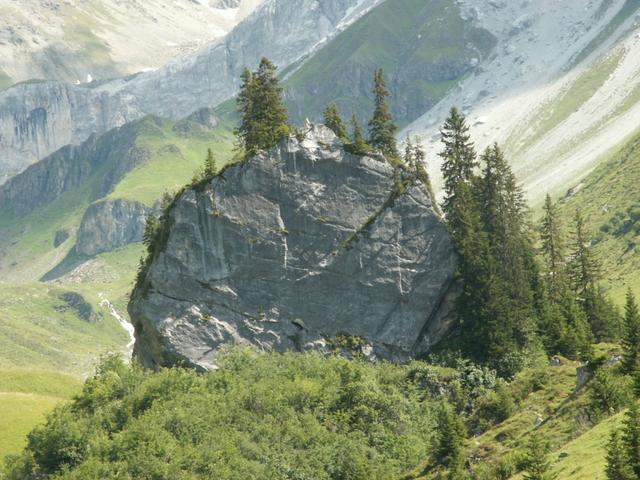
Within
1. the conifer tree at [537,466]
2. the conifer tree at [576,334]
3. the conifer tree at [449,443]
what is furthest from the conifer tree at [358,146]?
the conifer tree at [537,466]

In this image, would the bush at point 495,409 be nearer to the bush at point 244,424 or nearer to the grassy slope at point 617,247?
the bush at point 244,424

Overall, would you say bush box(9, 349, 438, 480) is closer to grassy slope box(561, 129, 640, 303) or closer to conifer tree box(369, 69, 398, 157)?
conifer tree box(369, 69, 398, 157)

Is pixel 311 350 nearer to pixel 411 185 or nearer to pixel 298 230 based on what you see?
pixel 298 230

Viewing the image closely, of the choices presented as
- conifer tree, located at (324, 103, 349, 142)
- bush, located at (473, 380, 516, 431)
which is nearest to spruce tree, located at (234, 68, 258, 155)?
conifer tree, located at (324, 103, 349, 142)

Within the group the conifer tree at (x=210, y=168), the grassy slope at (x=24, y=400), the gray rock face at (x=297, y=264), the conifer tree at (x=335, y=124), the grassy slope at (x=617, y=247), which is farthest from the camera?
the grassy slope at (x=617, y=247)

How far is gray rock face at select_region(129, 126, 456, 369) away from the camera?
3652 inches

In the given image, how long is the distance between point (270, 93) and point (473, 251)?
2936 cm

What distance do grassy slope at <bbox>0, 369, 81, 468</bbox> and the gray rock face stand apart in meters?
18.0

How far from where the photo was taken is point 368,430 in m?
76.8

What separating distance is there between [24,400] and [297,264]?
45868 millimetres

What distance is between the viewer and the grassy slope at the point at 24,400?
339 ft

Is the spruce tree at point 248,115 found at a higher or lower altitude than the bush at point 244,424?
higher

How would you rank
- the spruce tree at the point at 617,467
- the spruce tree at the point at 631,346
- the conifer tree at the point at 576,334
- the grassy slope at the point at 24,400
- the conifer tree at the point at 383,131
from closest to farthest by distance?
the spruce tree at the point at 617,467 → the spruce tree at the point at 631,346 → the conifer tree at the point at 576,334 → the conifer tree at the point at 383,131 → the grassy slope at the point at 24,400

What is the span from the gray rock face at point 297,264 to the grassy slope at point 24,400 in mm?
17978
